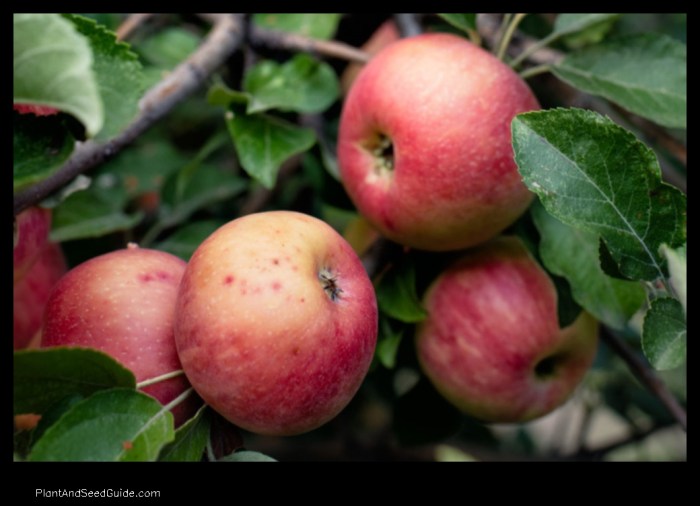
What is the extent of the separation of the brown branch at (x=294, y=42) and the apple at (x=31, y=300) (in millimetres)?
444

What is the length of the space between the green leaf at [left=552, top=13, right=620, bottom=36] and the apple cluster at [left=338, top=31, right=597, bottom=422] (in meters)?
0.17

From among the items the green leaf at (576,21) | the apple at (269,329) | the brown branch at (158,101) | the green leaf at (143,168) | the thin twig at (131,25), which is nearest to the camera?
the apple at (269,329)

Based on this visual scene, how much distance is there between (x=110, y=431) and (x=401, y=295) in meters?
0.42

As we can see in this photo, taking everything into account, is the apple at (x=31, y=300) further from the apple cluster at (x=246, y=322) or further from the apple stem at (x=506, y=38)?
the apple stem at (x=506, y=38)

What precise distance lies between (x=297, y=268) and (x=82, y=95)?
22 cm

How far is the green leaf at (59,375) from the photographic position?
0.60 meters

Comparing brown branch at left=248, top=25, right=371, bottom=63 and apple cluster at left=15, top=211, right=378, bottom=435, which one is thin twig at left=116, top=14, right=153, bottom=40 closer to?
brown branch at left=248, top=25, right=371, bottom=63

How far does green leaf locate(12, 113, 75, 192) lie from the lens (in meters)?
0.60

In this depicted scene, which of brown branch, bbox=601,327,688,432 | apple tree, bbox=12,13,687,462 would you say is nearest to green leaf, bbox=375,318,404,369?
apple tree, bbox=12,13,687,462

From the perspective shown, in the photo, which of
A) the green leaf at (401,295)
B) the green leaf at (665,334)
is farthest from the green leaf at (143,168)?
the green leaf at (665,334)

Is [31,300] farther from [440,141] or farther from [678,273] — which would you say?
[678,273]
